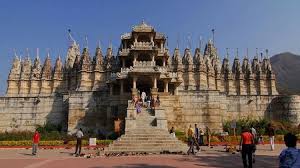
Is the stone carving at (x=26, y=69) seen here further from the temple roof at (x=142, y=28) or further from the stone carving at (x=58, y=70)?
the temple roof at (x=142, y=28)

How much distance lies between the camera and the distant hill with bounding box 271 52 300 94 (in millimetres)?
130950

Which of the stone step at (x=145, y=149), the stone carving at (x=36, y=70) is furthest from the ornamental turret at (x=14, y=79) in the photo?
the stone step at (x=145, y=149)

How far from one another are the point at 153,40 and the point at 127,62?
4.41 m

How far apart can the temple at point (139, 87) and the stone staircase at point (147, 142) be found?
22.4 feet

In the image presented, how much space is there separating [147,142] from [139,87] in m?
18.3

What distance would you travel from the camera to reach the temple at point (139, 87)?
41188mm

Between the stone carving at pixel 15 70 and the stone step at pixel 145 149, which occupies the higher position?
the stone carving at pixel 15 70

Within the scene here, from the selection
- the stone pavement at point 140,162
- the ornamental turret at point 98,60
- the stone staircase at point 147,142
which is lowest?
the stone pavement at point 140,162

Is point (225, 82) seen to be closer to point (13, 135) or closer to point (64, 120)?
point (64, 120)

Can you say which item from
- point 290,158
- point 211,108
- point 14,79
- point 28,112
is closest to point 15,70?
point 14,79

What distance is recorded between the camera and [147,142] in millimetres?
25656

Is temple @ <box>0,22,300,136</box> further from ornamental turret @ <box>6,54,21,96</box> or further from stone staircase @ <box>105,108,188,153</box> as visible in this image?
stone staircase @ <box>105,108,188,153</box>

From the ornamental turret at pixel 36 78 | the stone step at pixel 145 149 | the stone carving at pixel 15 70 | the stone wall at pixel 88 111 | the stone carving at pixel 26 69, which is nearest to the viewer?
the stone step at pixel 145 149

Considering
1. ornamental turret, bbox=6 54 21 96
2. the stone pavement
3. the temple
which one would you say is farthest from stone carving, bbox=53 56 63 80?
the stone pavement
